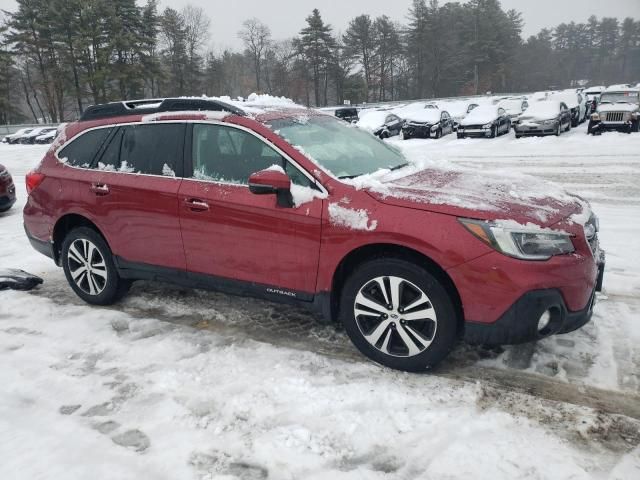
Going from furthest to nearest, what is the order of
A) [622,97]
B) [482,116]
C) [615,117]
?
[482,116], [622,97], [615,117]

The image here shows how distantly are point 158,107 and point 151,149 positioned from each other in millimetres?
403

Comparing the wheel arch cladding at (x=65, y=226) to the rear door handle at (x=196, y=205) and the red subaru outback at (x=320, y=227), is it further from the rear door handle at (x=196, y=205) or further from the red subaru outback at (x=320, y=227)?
the rear door handle at (x=196, y=205)

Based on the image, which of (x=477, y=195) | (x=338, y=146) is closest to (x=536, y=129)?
(x=338, y=146)

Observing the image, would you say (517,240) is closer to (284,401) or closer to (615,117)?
(284,401)

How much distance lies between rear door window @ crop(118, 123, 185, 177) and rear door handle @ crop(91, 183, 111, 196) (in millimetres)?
203

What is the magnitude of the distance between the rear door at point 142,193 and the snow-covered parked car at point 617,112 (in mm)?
18383

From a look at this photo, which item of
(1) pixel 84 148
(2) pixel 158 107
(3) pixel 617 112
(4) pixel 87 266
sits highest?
(3) pixel 617 112

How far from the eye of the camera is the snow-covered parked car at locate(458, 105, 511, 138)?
69.9 feet

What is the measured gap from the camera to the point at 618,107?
18.0m

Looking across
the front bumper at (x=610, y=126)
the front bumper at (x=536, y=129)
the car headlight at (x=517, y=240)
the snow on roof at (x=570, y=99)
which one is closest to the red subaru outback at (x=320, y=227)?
the car headlight at (x=517, y=240)

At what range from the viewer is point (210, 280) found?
159 inches

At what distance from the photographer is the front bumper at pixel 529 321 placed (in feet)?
9.73

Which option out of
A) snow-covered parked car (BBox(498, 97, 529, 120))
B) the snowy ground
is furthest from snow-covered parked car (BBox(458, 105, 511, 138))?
the snowy ground

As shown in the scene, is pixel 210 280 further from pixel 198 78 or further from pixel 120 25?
pixel 198 78
